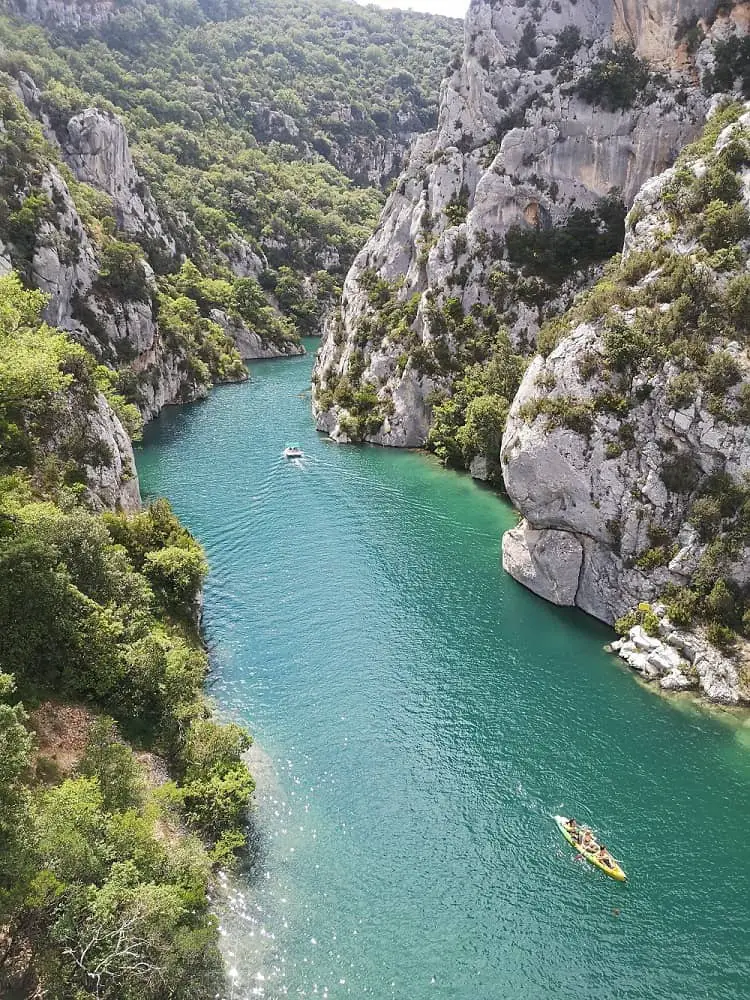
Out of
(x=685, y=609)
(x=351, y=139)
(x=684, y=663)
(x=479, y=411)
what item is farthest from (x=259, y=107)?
(x=684, y=663)

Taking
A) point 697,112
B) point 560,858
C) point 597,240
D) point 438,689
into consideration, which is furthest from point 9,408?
point 697,112

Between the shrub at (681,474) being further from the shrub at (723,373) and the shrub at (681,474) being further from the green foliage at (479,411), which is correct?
the green foliage at (479,411)

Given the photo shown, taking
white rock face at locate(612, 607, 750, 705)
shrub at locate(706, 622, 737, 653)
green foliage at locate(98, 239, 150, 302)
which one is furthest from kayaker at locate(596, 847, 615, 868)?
green foliage at locate(98, 239, 150, 302)

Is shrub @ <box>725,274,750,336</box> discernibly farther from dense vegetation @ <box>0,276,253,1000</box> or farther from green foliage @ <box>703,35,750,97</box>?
dense vegetation @ <box>0,276,253,1000</box>

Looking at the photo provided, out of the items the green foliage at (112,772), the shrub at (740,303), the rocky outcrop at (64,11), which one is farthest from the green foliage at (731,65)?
the rocky outcrop at (64,11)

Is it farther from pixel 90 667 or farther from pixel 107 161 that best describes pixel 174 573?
pixel 107 161
